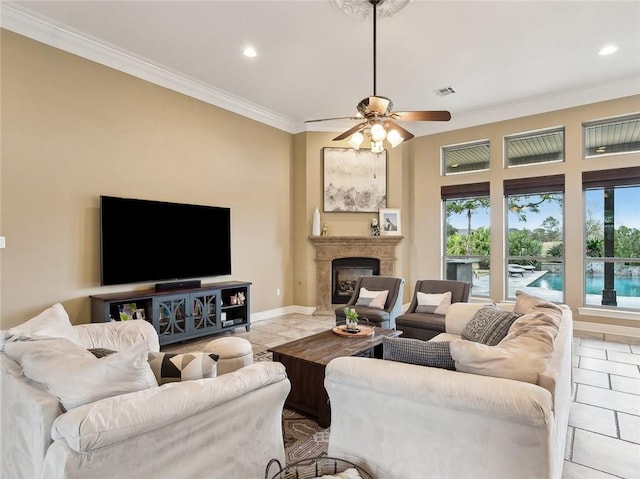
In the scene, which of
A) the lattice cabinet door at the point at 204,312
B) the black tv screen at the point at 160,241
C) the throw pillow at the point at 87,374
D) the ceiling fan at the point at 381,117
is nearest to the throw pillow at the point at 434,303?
the ceiling fan at the point at 381,117

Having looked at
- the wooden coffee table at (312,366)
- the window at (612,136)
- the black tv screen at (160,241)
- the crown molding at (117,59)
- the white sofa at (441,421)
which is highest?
the crown molding at (117,59)

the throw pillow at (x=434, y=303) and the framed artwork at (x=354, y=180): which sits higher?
the framed artwork at (x=354, y=180)

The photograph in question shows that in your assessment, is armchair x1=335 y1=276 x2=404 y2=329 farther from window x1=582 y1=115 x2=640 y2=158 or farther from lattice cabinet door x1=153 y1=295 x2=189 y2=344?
window x1=582 y1=115 x2=640 y2=158

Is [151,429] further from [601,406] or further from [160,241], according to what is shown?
[160,241]

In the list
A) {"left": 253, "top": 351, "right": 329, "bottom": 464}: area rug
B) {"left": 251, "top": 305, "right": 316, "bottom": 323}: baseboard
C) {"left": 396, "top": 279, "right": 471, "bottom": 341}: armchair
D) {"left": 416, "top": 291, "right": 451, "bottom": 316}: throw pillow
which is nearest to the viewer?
{"left": 253, "top": 351, "right": 329, "bottom": 464}: area rug

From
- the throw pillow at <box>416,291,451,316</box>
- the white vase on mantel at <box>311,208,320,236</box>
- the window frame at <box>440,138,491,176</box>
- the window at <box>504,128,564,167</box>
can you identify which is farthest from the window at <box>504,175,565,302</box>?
the white vase on mantel at <box>311,208,320,236</box>

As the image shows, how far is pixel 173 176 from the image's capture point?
4.85 metres

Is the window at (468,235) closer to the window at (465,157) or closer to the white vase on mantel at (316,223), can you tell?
the window at (465,157)

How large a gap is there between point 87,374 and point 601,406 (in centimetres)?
367

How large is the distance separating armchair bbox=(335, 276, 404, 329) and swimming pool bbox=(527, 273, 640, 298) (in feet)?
8.52

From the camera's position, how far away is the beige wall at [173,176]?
3.55 meters

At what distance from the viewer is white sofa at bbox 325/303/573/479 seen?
1.33 m

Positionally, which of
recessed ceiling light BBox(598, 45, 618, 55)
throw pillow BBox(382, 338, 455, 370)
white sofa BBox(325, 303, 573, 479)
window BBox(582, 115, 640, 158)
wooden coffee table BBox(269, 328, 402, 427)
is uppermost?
recessed ceiling light BBox(598, 45, 618, 55)

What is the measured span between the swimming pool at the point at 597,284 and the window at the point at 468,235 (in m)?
0.83
